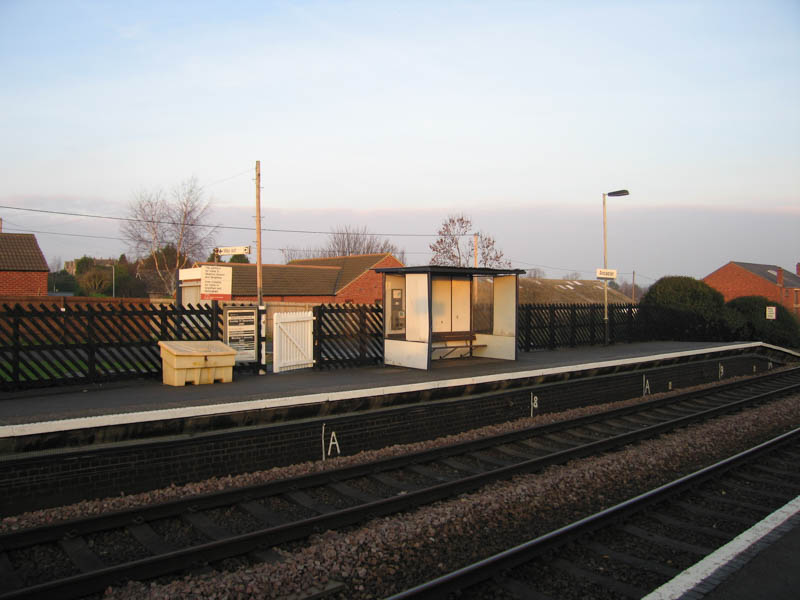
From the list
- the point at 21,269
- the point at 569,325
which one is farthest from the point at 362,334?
the point at 21,269

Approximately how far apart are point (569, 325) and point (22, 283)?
28.6 metres

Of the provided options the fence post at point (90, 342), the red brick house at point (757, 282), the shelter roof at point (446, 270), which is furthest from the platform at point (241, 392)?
the red brick house at point (757, 282)

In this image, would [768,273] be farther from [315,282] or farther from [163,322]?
[163,322]

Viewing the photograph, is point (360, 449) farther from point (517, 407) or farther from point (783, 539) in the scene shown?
point (783, 539)

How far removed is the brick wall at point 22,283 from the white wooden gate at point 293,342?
25.6m

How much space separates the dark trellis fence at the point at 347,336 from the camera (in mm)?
12992

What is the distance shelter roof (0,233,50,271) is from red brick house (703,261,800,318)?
54357mm

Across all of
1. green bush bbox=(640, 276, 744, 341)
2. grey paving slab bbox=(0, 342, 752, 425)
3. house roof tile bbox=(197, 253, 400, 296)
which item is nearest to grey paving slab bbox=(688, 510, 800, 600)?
grey paving slab bbox=(0, 342, 752, 425)

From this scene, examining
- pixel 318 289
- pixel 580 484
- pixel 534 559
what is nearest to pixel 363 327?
pixel 580 484

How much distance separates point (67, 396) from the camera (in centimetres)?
925

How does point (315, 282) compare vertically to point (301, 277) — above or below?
below

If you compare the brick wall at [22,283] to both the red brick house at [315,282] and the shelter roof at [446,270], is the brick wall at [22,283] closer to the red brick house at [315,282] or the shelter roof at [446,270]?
the red brick house at [315,282]

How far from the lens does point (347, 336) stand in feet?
44.8

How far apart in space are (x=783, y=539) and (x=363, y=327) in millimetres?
9653
